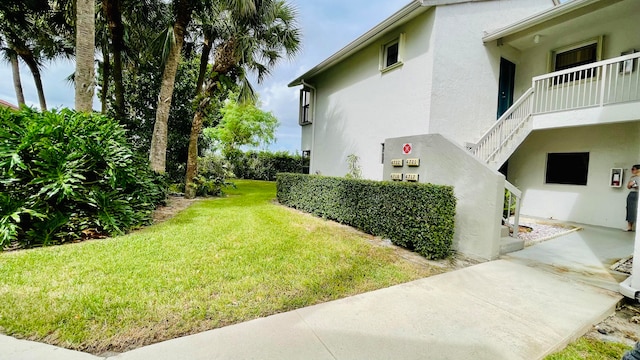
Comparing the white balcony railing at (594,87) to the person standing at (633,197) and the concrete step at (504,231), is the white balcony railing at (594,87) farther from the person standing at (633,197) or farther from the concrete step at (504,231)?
the concrete step at (504,231)

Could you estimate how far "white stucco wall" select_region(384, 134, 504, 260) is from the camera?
4.94 m

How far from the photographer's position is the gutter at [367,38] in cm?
791

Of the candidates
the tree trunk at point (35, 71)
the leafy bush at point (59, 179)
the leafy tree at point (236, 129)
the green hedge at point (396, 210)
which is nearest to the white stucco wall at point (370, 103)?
the green hedge at point (396, 210)

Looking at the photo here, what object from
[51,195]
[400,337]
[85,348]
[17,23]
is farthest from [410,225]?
[17,23]

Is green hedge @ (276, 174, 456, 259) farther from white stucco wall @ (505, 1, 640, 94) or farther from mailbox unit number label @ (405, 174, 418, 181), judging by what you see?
white stucco wall @ (505, 1, 640, 94)

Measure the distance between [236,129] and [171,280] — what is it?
77.2ft

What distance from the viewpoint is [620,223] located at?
7871 mm

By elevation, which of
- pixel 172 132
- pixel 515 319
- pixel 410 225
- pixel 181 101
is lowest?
pixel 515 319

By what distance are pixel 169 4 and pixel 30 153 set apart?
30.9 ft

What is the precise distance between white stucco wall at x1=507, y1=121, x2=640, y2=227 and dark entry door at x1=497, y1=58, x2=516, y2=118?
159 centimetres

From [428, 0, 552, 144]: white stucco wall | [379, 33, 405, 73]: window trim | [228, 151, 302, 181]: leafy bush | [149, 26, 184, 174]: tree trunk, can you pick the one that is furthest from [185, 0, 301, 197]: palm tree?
[228, 151, 302, 181]: leafy bush

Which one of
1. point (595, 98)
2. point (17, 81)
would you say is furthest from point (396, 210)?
point (17, 81)

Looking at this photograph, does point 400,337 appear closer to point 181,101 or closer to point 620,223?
point 620,223

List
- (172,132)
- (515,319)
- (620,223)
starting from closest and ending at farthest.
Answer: (515,319) < (620,223) < (172,132)
